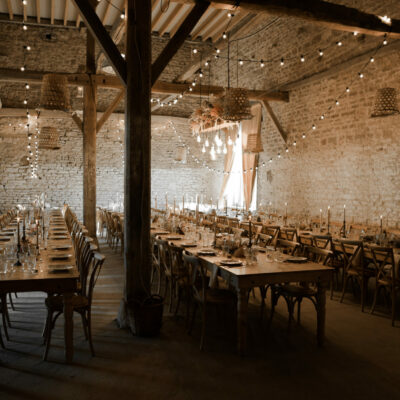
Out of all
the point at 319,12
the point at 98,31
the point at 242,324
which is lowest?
the point at 242,324

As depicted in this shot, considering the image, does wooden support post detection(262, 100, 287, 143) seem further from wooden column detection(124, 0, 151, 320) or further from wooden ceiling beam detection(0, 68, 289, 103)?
wooden column detection(124, 0, 151, 320)

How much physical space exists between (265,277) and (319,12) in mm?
3933

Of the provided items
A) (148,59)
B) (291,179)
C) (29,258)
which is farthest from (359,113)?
(29,258)

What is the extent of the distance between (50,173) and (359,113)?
1017 cm

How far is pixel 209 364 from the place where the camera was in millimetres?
3412

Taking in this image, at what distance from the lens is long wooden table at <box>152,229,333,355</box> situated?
3.60 metres

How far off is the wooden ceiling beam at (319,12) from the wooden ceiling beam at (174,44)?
0.66 ft

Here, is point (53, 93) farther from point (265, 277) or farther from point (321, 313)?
point (321, 313)

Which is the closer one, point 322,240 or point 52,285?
point 52,285

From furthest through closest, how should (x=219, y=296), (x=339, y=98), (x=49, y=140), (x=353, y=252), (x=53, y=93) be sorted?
(x=49, y=140) < (x=339, y=98) < (x=353, y=252) < (x=53, y=93) < (x=219, y=296)

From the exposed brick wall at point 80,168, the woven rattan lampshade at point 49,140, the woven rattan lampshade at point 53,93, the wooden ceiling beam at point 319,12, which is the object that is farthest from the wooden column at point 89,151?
the exposed brick wall at point 80,168

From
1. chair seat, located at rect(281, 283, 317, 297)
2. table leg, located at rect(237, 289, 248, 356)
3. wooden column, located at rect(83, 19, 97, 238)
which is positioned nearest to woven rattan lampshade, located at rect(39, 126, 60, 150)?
wooden column, located at rect(83, 19, 97, 238)

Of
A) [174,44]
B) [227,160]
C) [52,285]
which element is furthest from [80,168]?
[52,285]

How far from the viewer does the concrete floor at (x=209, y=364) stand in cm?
296
